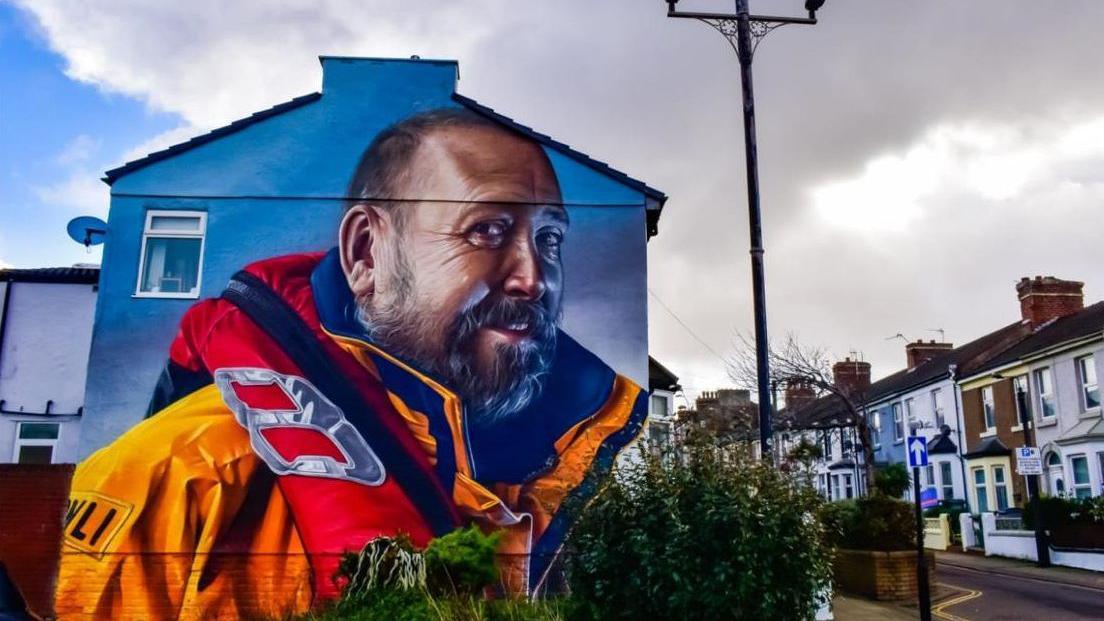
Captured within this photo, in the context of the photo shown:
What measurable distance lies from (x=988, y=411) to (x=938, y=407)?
12.5 ft

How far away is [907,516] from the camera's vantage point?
15828mm

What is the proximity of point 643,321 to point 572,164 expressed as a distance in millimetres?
3294

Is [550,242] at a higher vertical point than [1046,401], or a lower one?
higher

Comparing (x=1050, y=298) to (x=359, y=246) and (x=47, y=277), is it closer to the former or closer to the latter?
(x=359, y=246)

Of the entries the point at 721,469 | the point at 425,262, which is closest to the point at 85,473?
the point at 425,262

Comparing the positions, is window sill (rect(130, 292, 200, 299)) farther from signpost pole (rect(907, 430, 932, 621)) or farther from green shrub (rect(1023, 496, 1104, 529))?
green shrub (rect(1023, 496, 1104, 529))

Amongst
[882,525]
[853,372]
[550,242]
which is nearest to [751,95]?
[550,242]

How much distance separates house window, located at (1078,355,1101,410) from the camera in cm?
2723

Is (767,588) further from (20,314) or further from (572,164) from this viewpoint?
(20,314)

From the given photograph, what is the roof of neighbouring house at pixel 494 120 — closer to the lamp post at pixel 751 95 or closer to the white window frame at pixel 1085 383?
the lamp post at pixel 751 95

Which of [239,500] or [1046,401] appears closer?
[239,500]

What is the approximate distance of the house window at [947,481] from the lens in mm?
34812

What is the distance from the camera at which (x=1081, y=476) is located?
88.9 feet

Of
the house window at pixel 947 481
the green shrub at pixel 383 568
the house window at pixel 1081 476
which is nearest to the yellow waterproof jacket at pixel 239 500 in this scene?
the green shrub at pixel 383 568
